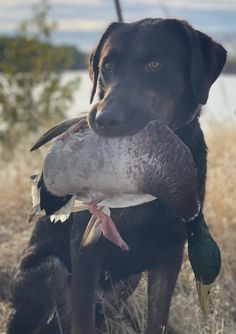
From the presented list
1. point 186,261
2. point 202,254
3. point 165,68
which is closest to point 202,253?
point 202,254

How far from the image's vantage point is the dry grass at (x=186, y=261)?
14.9 feet

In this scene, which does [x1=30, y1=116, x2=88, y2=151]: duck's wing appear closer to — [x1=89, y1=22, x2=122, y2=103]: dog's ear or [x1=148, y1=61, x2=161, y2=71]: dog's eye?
[x1=148, y1=61, x2=161, y2=71]: dog's eye

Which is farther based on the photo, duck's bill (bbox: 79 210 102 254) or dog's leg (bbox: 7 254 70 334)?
dog's leg (bbox: 7 254 70 334)

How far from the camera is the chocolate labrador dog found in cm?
389

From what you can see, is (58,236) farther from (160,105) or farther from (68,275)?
(160,105)

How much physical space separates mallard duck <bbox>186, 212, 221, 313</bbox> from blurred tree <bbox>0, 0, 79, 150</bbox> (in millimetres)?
7050

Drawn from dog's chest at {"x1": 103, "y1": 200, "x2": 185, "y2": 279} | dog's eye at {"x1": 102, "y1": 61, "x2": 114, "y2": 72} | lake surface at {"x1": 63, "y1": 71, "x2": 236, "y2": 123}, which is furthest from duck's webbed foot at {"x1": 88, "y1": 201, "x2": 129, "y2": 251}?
lake surface at {"x1": 63, "y1": 71, "x2": 236, "y2": 123}

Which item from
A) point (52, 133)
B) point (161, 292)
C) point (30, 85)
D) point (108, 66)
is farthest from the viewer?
point (30, 85)

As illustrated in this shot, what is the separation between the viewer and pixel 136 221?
389 centimetres

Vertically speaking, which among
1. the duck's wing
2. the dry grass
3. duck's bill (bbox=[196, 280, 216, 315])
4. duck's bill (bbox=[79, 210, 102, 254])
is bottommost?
the dry grass

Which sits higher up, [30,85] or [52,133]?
[52,133]

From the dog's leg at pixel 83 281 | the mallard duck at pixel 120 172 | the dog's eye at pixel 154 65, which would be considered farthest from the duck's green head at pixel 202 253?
the dog's eye at pixel 154 65

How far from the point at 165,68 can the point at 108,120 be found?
653 mm

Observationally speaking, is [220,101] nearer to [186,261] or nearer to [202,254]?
[186,261]
